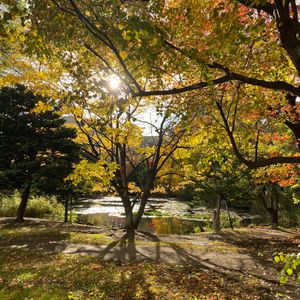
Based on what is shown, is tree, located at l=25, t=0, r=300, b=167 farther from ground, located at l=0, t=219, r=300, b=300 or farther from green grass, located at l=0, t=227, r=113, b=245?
green grass, located at l=0, t=227, r=113, b=245

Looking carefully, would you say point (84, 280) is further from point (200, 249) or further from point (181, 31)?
point (181, 31)

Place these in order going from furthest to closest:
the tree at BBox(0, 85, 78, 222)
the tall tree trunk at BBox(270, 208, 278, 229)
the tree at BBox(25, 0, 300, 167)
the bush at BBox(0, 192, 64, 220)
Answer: the bush at BBox(0, 192, 64, 220), the tall tree trunk at BBox(270, 208, 278, 229), the tree at BBox(0, 85, 78, 222), the tree at BBox(25, 0, 300, 167)

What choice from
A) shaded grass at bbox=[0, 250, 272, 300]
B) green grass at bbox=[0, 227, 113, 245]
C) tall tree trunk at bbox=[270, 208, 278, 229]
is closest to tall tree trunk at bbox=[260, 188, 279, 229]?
tall tree trunk at bbox=[270, 208, 278, 229]

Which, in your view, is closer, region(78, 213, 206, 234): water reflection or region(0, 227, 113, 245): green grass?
region(0, 227, 113, 245): green grass

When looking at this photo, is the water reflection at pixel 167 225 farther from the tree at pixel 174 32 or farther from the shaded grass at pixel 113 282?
the tree at pixel 174 32

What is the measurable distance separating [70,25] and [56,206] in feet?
62.2

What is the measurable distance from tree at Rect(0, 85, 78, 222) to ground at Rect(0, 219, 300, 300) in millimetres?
4314

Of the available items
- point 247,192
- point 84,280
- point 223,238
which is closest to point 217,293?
point 84,280

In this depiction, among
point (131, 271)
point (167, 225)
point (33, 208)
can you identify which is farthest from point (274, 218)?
point (33, 208)

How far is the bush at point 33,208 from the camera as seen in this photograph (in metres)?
17.7

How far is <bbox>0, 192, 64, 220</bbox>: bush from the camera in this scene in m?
17.7

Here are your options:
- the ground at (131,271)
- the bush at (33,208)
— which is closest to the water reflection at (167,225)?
the bush at (33,208)

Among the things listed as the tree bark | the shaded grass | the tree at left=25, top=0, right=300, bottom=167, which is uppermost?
the tree at left=25, top=0, right=300, bottom=167

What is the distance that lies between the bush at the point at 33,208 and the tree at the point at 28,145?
3.23 metres
